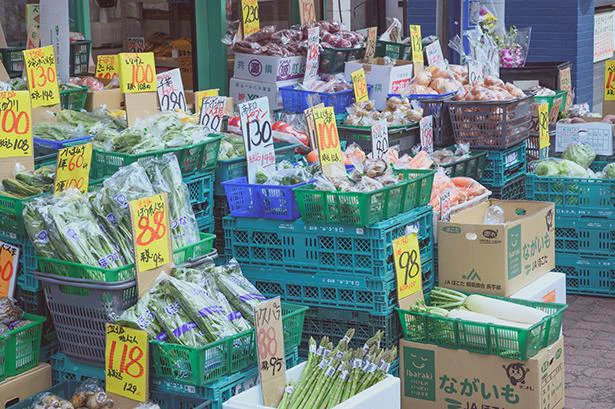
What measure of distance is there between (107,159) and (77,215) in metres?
0.78

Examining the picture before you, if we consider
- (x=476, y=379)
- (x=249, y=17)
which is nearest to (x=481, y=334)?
(x=476, y=379)

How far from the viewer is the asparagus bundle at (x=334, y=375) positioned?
5031 millimetres

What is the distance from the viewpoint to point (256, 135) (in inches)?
245

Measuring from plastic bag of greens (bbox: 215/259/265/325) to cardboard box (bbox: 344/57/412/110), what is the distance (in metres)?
→ 3.58

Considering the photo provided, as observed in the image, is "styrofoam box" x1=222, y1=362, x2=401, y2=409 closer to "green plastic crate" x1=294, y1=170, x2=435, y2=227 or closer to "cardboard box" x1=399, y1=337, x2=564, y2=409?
"cardboard box" x1=399, y1=337, x2=564, y2=409

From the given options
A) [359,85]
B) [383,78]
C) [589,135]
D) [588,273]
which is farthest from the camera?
[589,135]

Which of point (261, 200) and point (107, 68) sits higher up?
point (107, 68)

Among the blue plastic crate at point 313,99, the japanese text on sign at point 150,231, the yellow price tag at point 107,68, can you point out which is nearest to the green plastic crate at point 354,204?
the japanese text on sign at point 150,231

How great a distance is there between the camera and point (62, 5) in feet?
23.5

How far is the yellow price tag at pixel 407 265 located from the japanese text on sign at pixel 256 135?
0.96 m

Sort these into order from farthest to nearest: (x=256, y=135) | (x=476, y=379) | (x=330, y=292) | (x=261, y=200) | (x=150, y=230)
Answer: (x=256, y=135) → (x=261, y=200) → (x=330, y=292) → (x=476, y=379) → (x=150, y=230)

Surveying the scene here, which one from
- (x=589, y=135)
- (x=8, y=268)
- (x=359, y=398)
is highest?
(x=589, y=135)

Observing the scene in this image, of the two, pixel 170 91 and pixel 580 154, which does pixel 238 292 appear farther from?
pixel 580 154

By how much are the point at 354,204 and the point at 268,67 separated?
10.6 ft
